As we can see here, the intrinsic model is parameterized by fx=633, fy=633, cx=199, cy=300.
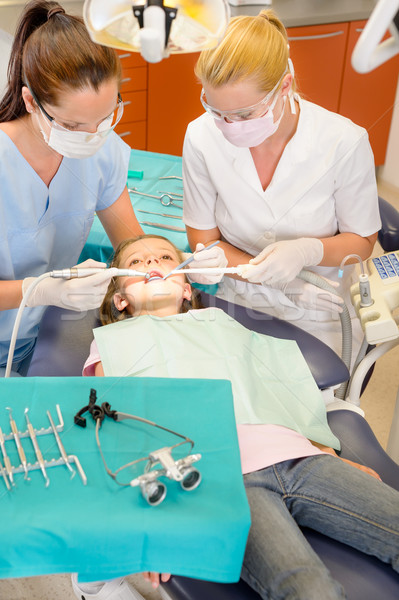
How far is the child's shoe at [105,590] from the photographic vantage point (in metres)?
1.30

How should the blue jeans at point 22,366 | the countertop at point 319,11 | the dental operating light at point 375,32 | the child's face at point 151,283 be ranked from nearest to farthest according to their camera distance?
the dental operating light at point 375,32, the child's face at point 151,283, the blue jeans at point 22,366, the countertop at point 319,11

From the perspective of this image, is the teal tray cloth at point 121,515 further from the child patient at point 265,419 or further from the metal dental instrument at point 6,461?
the child patient at point 265,419

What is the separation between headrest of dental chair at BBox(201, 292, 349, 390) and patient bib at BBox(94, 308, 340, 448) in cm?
3

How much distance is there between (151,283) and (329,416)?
20.0 inches

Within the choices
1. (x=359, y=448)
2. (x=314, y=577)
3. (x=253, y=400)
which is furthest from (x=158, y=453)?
(x=359, y=448)

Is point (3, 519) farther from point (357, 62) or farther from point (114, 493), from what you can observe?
point (357, 62)

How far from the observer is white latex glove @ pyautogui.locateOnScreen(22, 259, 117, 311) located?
4.30 ft

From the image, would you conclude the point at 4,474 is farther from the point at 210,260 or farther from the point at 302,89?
the point at 302,89

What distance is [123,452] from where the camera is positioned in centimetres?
100

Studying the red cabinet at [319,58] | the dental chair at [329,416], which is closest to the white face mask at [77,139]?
the dental chair at [329,416]

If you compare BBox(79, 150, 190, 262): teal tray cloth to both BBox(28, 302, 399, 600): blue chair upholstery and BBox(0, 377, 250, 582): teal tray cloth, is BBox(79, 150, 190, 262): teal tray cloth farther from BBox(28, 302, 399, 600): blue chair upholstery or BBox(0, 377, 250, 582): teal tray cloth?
BBox(0, 377, 250, 582): teal tray cloth

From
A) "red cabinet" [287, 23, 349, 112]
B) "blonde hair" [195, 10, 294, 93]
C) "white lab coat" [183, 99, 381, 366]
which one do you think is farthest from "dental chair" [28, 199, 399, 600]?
"red cabinet" [287, 23, 349, 112]

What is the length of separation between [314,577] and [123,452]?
0.35 metres

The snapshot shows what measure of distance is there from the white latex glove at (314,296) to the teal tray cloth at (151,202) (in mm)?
340
